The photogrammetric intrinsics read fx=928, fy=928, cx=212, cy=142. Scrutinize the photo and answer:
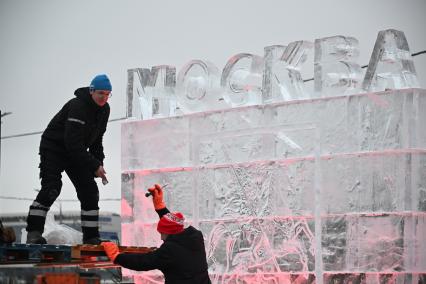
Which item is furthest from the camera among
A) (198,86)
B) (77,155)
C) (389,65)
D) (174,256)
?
(198,86)

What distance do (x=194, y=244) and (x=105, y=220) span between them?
51.7m

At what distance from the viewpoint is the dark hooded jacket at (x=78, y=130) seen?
34.2ft

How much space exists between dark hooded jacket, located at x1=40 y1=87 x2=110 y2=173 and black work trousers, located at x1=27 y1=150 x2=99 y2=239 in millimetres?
97

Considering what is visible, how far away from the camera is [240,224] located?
14.9 metres

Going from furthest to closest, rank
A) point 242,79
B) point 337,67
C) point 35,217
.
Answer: point 242,79 < point 337,67 < point 35,217

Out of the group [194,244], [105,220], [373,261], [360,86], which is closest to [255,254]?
[373,261]

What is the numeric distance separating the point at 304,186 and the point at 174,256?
5.66 meters

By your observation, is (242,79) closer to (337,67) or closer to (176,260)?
(337,67)

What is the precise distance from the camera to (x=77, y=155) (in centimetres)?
1042

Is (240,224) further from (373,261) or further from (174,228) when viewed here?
(174,228)

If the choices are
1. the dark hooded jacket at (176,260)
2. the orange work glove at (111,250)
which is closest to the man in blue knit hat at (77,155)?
the orange work glove at (111,250)

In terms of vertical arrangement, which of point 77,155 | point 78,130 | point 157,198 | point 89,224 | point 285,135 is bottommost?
point 89,224

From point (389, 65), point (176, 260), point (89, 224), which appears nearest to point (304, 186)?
point (389, 65)

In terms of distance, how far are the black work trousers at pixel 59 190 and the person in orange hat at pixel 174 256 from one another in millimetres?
1749
